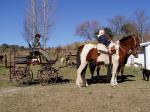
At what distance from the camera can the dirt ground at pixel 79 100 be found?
1074 centimetres

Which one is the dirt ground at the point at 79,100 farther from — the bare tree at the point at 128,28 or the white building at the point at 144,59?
the bare tree at the point at 128,28

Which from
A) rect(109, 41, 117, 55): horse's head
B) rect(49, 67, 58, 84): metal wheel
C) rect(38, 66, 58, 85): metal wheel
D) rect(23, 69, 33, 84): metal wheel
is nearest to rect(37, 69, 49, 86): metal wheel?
rect(38, 66, 58, 85): metal wheel

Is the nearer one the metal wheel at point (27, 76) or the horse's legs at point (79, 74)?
the horse's legs at point (79, 74)

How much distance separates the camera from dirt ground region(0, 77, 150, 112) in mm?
10742

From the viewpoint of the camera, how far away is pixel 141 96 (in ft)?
39.9

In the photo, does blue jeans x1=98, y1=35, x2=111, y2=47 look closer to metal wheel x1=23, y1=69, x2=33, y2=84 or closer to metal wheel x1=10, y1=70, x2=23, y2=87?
metal wheel x1=23, y1=69, x2=33, y2=84

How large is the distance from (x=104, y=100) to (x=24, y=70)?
6.19 meters

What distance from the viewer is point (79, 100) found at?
11836mm

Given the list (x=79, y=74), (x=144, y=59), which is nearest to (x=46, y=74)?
(x=79, y=74)

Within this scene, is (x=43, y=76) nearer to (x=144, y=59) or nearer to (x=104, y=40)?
(x=104, y=40)

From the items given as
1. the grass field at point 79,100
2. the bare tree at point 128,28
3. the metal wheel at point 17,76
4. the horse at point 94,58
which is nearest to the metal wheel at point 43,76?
the metal wheel at point 17,76

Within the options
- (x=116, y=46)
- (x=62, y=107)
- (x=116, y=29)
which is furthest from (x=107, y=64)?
(x=116, y=29)

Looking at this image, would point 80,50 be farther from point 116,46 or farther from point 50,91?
point 50,91

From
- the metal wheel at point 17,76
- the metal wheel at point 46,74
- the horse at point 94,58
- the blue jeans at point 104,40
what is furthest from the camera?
the metal wheel at point 17,76
